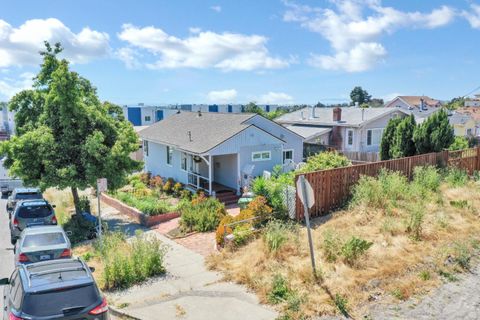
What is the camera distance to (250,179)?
21.1m

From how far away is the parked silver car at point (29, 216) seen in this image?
15562 millimetres

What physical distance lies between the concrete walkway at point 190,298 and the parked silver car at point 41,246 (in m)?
2.70

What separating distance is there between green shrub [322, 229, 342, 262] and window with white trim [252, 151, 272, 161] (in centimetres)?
1124

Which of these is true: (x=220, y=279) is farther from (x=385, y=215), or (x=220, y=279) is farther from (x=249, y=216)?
(x=385, y=215)

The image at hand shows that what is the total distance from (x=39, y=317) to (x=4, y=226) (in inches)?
613

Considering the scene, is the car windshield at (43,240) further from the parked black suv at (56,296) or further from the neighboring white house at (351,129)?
the neighboring white house at (351,129)

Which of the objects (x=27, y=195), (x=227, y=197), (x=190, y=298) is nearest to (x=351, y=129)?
(x=227, y=197)

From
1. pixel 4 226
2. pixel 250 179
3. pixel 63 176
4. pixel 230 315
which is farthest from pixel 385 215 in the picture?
pixel 4 226

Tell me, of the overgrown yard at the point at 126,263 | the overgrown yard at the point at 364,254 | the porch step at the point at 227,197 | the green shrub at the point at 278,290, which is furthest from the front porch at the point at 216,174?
the green shrub at the point at 278,290

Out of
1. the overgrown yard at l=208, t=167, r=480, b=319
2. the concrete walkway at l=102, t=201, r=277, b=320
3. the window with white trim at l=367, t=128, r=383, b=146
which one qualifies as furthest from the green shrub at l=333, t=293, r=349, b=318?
the window with white trim at l=367, t=128, r=383, b=146

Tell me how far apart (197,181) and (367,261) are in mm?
13299

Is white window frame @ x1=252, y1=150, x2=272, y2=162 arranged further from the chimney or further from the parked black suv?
the parked black suv

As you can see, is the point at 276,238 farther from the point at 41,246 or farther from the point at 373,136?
the point at 373,136

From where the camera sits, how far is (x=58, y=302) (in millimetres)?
6695
